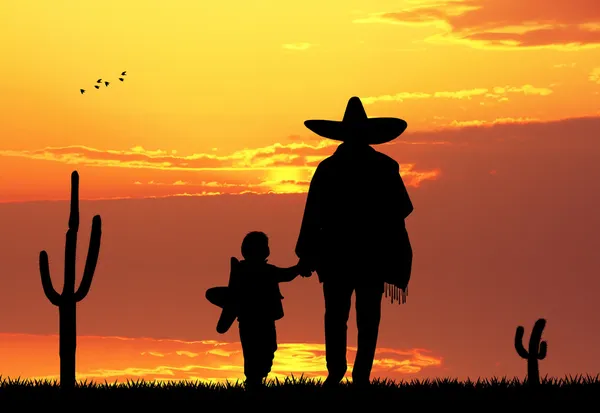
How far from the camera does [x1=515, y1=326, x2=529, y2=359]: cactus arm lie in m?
21.1

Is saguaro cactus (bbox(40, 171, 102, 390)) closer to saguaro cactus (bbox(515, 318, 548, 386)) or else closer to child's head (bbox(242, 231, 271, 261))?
child's head (bbox(242, 231, 271, 261))

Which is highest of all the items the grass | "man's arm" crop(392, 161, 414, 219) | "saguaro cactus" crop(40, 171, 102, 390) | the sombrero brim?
the sombrero brim

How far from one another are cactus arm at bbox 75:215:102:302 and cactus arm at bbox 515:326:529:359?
8156mm

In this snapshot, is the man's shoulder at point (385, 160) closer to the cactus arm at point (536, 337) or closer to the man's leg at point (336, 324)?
the man's leg at point (336, 324)

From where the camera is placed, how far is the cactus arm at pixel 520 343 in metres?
21.1

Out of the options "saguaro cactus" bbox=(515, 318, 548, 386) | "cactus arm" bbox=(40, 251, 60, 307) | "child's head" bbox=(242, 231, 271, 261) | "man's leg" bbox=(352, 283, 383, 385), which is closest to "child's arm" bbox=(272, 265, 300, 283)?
"child's head" bbox=(242, 231, 271, 261)

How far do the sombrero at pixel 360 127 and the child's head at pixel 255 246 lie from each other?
179 cm

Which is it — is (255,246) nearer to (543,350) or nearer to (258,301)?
(258,301)

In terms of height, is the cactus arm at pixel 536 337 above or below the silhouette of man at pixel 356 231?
below

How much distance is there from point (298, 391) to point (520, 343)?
24.3 feet

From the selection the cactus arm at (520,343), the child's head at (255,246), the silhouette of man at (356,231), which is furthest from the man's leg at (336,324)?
the cactus arm at (520,343)

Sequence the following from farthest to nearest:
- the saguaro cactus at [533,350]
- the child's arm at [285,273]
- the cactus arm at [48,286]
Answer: the saguaro cactus at [533,350] < the child's arm at [285,273] < the cactus arm at [48,286]

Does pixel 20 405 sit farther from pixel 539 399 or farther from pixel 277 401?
pixel 539 399

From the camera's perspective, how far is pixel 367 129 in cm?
1542
